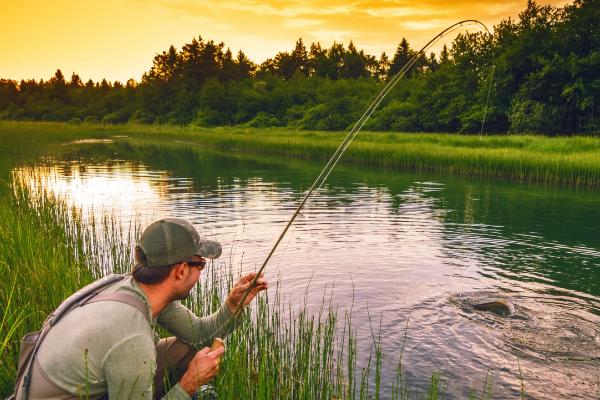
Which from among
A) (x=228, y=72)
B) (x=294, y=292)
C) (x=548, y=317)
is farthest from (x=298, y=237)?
(x=228, y=72)

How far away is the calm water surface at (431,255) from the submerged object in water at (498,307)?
0.15m

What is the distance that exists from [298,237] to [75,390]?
9.88 meters

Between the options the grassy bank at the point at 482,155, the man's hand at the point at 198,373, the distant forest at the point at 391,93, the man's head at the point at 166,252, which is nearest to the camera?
the man's head at the point at 166,252

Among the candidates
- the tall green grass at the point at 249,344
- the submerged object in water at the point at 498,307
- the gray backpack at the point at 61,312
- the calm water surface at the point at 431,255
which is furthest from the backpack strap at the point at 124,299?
the submerged object in water at the point at 498,307

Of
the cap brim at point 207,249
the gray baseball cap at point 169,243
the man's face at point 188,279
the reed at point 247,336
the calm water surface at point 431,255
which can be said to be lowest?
the calm water surface at point 431,255

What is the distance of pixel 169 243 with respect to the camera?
295 centimetres

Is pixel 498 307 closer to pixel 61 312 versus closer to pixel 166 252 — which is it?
pixel 166 252

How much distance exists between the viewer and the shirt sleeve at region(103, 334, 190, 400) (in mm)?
2598

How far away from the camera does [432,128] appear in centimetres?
5184

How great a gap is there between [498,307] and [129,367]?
6361mm

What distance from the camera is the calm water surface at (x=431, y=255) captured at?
6.15 metres

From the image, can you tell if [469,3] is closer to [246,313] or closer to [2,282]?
[246,313]

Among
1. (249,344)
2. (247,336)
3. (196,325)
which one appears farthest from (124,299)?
(249,344)

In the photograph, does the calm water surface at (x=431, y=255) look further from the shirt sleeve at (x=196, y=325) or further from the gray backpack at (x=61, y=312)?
the gray backpack at (x=61, y=312)
